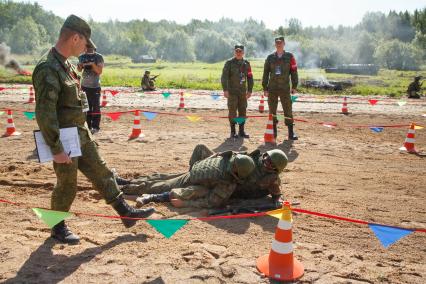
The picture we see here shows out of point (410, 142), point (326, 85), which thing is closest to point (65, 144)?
point (410, 142)

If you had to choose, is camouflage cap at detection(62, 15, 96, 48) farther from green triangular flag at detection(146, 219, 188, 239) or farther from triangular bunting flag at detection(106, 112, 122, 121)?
triangular bunting flag at detection(106, 112, 122, 121)

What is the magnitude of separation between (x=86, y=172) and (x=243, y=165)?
1884mm

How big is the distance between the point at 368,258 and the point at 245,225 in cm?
144

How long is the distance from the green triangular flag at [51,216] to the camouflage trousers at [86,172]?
0.73 feet

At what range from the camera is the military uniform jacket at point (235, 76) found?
386 inches

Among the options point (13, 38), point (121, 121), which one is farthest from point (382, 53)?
point (13, 38)

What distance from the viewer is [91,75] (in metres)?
9.58

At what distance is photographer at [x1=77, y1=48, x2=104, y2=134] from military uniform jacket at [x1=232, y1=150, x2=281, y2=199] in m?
5.26

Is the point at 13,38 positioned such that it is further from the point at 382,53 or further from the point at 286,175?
the point at 286,175

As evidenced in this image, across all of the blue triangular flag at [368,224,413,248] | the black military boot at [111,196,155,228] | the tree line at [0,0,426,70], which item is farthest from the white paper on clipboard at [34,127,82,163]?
the tree line at [0,0,426,70]

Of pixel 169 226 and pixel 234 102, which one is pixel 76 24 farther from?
pixel 234 102

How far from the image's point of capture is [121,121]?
40.9 feet

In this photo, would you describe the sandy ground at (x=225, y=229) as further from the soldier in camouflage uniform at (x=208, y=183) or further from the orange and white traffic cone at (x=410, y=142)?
the orange and white traffic cone at (x=410, y=142)

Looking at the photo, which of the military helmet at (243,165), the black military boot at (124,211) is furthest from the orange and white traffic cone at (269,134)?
the black military boot at (124,211)
